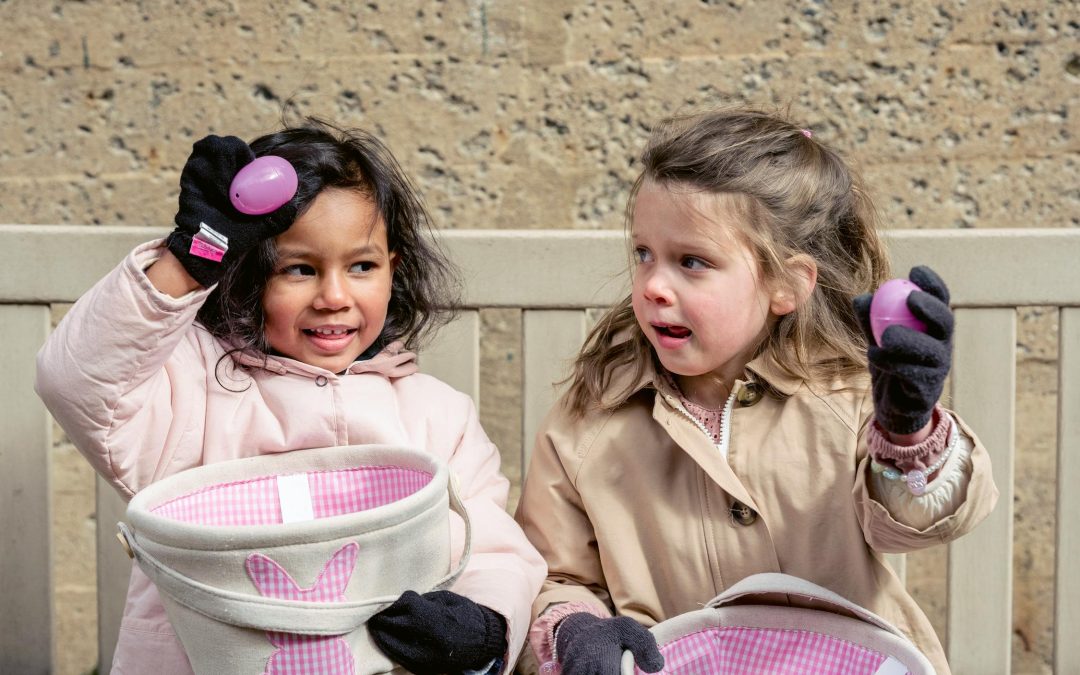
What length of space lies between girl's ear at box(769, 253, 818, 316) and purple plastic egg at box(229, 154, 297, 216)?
72 cm

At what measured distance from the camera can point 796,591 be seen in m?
1.51

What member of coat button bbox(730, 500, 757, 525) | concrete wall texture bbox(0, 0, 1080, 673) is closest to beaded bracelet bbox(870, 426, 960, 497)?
coat button bbox(730, 500, 757, 525)

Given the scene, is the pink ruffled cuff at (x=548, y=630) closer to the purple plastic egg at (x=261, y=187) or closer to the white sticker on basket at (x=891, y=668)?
the white sticker on basket at (x=891, y=668)

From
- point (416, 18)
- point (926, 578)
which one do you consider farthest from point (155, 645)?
point (926, 578)

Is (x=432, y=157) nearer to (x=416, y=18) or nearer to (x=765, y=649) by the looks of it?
(x=416, y=18)

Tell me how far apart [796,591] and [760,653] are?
14 cm

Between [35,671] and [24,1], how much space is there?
1431 millimetres

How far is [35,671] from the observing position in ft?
6.58

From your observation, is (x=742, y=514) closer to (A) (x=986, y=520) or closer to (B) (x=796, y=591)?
(B) (x=796, y=591)

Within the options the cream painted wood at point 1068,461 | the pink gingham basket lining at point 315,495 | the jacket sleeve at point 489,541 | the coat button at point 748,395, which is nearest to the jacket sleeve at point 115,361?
the pink gingham basket lining at point 315,495

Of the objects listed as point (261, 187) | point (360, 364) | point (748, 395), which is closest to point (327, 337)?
point (360, 364)

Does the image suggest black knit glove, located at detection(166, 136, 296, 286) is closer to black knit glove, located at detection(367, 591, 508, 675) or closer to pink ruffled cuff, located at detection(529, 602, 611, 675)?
black knit glove, located at detection(367, 591, 508, 675)

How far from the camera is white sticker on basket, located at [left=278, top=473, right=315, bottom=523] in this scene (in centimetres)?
164

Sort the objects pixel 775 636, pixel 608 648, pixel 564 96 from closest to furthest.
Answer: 1. pixel 608 648
2. pixel 775 636
3. pixel 564 96
